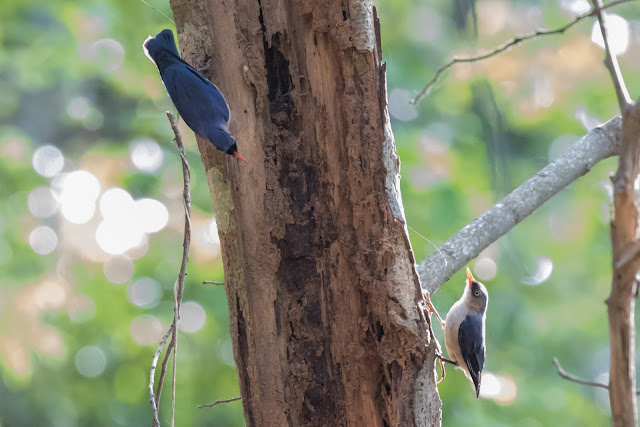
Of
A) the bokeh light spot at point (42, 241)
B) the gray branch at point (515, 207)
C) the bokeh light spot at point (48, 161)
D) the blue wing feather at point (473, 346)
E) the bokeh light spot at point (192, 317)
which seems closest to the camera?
the gray branch at point (515, 207)

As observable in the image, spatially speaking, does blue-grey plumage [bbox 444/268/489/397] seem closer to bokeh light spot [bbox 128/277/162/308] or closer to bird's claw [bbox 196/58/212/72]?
bird's claw [bbox 196/58/212/72]

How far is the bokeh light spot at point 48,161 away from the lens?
163 inches

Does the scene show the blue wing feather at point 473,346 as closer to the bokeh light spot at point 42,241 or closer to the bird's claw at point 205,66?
the bird's claw at point 205,66

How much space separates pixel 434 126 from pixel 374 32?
294 centimetres

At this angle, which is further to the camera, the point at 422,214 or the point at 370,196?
the point at 422,214

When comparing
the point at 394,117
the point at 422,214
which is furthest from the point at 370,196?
the point at 394,117

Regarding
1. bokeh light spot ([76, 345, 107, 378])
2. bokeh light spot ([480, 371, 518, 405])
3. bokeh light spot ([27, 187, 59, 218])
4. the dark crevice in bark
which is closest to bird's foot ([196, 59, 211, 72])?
the dark crevice in bark

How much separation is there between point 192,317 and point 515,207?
8.68 ft

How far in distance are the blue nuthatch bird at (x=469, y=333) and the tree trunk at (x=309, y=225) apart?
31.4 inches

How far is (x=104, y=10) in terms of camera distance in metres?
4.06

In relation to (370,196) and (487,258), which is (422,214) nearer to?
(487,258)

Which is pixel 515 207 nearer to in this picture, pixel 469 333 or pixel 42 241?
pixel 469 333

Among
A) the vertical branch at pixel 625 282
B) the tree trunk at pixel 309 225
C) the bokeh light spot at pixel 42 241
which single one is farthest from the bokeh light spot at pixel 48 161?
the vertical branch at pixel 625 282

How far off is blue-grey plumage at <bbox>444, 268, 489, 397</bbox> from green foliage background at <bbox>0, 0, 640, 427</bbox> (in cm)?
135
